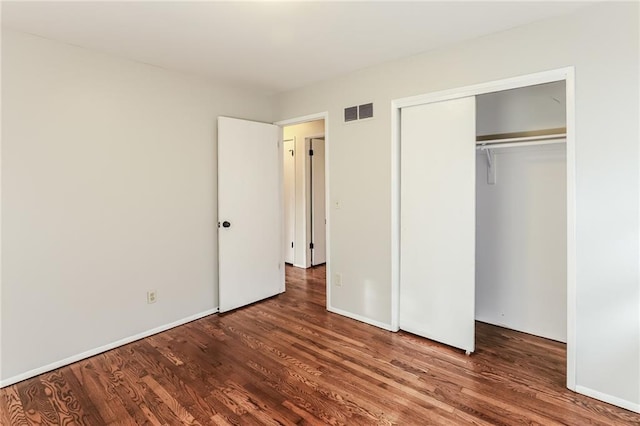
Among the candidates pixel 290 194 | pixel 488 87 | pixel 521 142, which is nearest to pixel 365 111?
pixel 488 87

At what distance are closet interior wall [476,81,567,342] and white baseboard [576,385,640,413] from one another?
807 millimetres

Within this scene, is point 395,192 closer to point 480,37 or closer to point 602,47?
point 480,37

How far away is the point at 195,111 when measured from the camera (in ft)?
11.2

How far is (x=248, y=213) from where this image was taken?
3852 millimetres

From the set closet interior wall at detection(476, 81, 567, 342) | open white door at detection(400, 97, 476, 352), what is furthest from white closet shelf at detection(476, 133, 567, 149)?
open white door at detection(400, 97, 476, 352)

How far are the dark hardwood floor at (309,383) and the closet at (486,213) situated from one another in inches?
10.8

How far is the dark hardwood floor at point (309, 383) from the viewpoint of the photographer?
6.58 feet

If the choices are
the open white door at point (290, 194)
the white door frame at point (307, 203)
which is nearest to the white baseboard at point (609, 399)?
the white door frame at point (307, 203)

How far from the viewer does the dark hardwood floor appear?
201 cm

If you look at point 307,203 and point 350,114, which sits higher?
point 350,114

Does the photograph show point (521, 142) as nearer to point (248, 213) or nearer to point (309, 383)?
point (309, 383)

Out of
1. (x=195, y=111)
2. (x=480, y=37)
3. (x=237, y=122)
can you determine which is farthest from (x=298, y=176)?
(x=480, y=37)

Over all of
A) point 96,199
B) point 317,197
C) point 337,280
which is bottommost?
point 337,280

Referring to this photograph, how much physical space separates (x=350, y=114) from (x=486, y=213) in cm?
162
